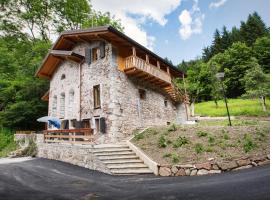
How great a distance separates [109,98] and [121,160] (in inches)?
226

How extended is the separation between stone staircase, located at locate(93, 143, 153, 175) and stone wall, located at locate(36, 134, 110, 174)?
0.29 meters

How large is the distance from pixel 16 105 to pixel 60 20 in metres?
15.1

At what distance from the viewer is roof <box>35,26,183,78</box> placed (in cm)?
1511

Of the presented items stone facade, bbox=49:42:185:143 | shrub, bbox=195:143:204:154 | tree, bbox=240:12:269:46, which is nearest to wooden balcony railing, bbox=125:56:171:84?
stone facade, bbox=49:42:185:143

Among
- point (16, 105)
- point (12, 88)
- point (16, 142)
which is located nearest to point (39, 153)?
point (16, 142)

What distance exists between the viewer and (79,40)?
1822 centimetres

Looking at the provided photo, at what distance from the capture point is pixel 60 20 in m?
31.5

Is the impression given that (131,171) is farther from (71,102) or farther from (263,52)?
(263,52)

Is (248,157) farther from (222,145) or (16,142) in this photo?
(16,142)

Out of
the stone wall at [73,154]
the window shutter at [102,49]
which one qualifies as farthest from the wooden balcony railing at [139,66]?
the stone wall at [73,154]

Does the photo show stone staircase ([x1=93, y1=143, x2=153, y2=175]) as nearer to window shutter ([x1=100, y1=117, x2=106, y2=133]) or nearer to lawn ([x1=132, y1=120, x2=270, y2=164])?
lawn ([x1=132, y1=120, x2=270, y2=164])

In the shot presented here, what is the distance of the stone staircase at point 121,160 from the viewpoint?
9.50 metres

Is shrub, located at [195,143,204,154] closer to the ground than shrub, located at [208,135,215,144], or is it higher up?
closer to the ground

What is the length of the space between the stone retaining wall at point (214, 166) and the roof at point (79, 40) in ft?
33.3
